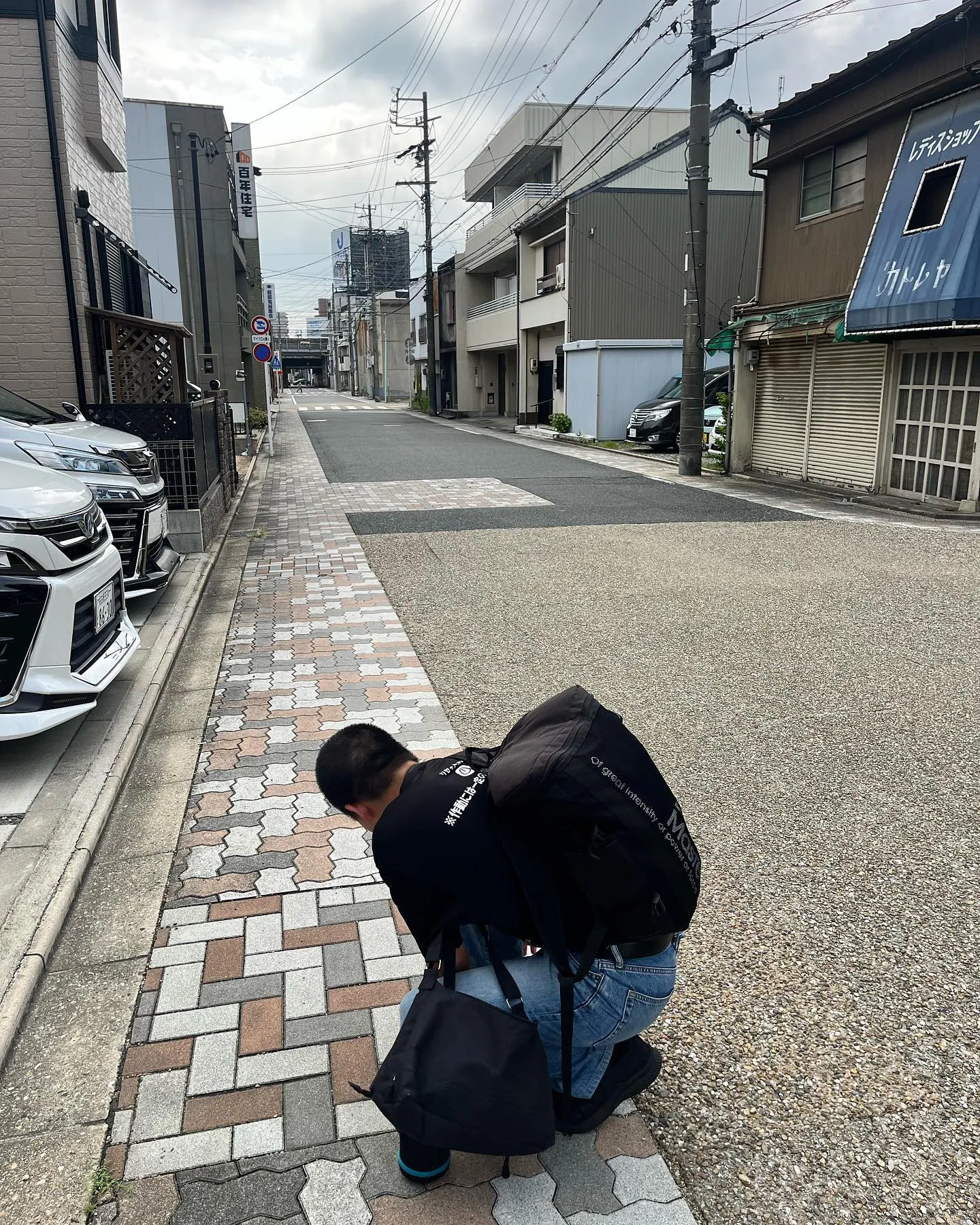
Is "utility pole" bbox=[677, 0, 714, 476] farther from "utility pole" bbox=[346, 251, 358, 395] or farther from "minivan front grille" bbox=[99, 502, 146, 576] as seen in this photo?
"utility pole" bbox=[346, 251, 358, 395]

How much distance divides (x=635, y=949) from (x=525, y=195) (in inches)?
1371

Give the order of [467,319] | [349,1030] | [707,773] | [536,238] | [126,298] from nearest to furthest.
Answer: [349,1030] < [707,773] < [126,298] < [536,238] < [467,319]

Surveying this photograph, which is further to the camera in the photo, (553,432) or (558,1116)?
(553,432)

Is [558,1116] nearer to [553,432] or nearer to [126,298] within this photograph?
[126,298]

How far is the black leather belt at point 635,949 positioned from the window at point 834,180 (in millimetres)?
14016

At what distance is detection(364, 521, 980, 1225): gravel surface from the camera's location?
2332 mm

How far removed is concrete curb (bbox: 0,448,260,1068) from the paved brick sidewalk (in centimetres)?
34

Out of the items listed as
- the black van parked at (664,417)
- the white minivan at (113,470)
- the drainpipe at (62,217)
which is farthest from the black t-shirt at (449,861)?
the black van parked at (664,417)

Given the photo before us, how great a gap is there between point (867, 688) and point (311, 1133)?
4381 mm

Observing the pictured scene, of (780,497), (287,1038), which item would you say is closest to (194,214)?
(780,497)

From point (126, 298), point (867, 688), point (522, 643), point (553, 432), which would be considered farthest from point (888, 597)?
point (553, 432)

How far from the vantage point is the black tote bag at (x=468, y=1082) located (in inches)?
76.6

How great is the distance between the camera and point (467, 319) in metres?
41.4

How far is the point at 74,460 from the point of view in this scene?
21.7 ft
